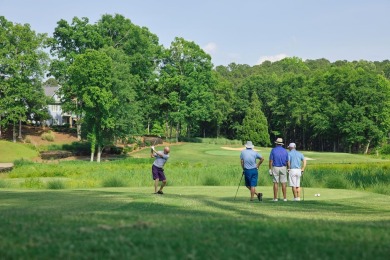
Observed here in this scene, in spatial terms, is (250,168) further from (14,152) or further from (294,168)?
(14,152)

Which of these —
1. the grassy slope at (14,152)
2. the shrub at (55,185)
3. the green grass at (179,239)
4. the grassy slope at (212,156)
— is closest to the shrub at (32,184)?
the shrub at (55,185)

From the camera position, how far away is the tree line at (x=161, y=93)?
52250mm

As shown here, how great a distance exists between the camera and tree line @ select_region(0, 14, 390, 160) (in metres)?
52.2

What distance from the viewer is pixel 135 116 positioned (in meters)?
54.9

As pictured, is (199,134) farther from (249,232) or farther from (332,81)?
(249,232)

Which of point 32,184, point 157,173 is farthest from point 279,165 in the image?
point 32,184

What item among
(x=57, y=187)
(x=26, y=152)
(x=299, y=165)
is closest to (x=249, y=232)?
(x=299, y=165)

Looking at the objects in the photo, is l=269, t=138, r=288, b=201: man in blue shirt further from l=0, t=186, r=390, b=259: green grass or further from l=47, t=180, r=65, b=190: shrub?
l=47, t=180, r=65, b=190: shrub

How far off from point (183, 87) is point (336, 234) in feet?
221

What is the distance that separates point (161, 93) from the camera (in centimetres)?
7488

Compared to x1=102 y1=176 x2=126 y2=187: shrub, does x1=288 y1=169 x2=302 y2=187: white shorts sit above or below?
above

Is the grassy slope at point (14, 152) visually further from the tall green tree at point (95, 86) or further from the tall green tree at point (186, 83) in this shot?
the tall green tree at point (186, 83)

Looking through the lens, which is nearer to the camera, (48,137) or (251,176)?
(251,176)

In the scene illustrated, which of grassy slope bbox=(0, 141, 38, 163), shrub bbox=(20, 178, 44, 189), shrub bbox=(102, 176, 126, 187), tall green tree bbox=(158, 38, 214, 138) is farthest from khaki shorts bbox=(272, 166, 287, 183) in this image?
tall green tree bbox=(158, 38, 214, 138)
